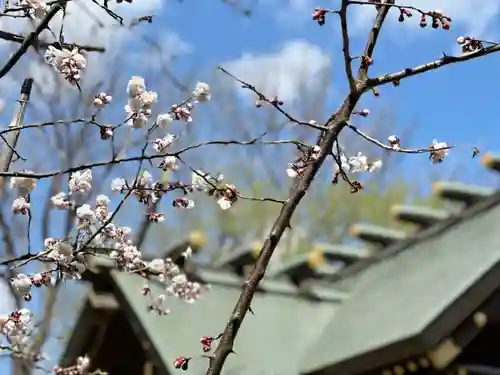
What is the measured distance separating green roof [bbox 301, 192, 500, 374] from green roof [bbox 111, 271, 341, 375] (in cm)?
24

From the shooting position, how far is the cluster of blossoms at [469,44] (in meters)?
2.52

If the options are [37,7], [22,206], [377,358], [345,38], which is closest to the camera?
[345,38]

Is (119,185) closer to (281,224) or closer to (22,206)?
(22,206)

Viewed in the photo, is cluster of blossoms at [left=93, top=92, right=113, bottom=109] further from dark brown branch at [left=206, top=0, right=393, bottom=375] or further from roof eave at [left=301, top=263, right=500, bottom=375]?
roof eave at [left=301, top=263, right=500, bottom=375]

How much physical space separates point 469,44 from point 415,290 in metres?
4.00

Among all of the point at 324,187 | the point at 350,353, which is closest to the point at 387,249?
the point at 350,353

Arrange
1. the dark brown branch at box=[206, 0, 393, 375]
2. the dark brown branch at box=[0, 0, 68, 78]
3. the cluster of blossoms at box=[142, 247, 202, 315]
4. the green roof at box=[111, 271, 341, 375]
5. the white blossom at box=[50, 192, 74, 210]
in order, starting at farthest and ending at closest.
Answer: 1. the green roof at box=[111, 271, 341, 375]
2. the cluster of blossoms at box=[142, 247, 202, 315]
3. the white blossom at box=[50, 192, 74, 210]
4. the dark brown branch at box=[0, 0, 68, 78]
5. the dark brown branch at box=[206, 0, 393, 375]

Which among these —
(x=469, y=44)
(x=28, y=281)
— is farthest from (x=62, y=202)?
(x=469, y=44)

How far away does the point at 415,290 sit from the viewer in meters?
6.29

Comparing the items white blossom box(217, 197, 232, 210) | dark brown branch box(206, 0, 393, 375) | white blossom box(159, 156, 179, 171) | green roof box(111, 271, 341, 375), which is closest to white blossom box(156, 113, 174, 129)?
white blossom box(159, 156, 179, 171)

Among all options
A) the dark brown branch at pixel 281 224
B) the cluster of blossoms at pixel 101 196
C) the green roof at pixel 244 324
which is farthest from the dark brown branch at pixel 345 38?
the green roof at pixel 244 324

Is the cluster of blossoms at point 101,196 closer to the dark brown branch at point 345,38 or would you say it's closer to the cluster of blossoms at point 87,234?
the cluster of blossoms at point 87,234

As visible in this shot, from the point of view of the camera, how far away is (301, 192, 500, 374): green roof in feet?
17.8

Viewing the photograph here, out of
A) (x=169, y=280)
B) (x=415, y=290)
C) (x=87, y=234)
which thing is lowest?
(x=87, y=234)
